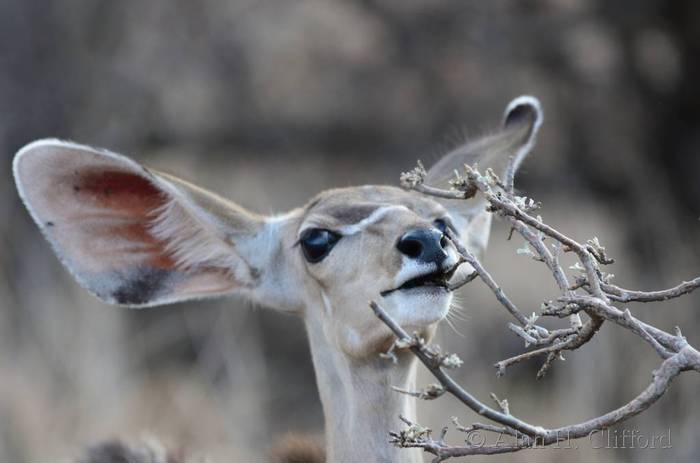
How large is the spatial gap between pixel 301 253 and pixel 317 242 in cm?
22

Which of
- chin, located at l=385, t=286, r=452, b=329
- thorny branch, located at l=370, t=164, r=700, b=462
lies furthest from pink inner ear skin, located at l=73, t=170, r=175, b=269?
thorny branch, located at l=370, t=164, r=700, b=462

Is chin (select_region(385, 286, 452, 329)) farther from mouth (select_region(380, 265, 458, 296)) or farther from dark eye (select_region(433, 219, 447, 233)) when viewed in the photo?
dark eye (select_region(433, 219, 447, 233))

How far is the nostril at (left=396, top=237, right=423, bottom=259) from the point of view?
3869 millimetres

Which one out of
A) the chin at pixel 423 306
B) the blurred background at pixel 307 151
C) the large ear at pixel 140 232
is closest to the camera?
the chin at pixel 423 306

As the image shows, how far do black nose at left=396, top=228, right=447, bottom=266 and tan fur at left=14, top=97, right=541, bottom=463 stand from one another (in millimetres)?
12

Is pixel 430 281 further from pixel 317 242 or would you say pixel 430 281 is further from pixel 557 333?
pixel 557 333

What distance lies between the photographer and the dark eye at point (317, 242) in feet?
14.2

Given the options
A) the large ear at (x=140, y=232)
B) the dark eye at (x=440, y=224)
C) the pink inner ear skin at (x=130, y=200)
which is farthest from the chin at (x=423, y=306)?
the pink inner ear skin at (x=130, y=200)

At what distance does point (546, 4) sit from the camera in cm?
937

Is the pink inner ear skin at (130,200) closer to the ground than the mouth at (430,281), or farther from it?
farther from it

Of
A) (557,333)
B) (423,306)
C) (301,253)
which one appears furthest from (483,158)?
(557,333)

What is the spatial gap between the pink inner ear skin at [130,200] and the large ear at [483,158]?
102 centimetres

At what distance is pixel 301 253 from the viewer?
4.56 m

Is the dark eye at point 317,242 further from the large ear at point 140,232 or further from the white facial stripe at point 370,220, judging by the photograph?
the large ear at point 140,232
